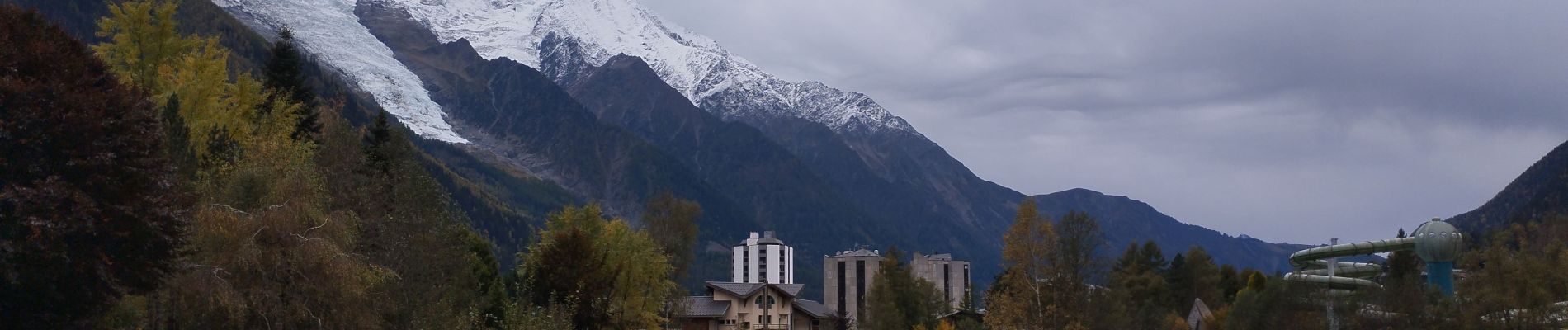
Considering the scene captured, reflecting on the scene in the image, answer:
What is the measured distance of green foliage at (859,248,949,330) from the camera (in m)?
83.5

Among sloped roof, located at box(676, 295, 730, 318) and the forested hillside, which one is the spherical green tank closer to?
the forested hillside

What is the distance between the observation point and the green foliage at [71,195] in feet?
83.5

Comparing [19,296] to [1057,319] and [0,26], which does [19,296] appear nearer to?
[0,26]

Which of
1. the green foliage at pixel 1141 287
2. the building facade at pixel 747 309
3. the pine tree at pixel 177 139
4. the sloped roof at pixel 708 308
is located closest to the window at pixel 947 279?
the green foliage at pixel 1141 287

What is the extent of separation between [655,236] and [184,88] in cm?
4694

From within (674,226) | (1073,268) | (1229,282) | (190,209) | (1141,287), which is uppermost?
(674,226)

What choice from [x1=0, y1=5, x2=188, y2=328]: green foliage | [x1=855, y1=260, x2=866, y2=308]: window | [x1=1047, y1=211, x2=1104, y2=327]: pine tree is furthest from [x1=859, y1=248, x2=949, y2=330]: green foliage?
[x1=0, y1=5, x2=188, y2=328]: green foliage

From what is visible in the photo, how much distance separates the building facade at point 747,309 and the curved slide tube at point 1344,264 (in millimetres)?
38563

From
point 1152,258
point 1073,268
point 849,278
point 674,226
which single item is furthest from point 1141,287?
point 849,278

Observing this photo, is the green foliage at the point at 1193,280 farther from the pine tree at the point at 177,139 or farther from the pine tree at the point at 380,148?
the pine tree at the point at 177,139

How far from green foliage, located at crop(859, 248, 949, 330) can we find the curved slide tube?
23864 mm

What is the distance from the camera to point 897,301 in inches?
3590

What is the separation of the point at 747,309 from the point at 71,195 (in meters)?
90.1

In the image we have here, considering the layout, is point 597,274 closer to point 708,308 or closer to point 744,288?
point 708,308
